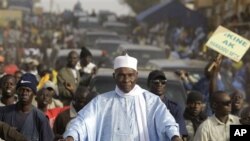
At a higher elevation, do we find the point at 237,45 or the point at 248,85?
the point at 237,45

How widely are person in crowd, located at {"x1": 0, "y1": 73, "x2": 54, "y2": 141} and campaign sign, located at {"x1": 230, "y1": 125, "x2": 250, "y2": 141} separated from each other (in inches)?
65.1

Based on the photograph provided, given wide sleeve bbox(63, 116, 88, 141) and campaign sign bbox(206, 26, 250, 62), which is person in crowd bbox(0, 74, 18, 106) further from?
wide sleeve bbox(63, 116, 88, 141)

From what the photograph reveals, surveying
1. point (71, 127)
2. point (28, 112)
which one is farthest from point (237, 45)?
point (71, 127)

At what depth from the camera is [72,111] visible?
9406mm

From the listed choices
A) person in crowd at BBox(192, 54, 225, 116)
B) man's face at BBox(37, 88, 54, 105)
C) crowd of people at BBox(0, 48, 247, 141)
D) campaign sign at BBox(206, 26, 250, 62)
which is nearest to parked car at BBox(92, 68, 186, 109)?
person in crowd at BBox(192, 54, 225, 116)

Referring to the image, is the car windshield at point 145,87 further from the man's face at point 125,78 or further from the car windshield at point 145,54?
the car windshield at point 145,54

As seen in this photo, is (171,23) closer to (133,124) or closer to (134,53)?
(134,53)

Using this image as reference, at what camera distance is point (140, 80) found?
11.3 m

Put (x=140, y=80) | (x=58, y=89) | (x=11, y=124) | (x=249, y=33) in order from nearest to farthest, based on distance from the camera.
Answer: (x=11, y=124)
(x=140, y=80)
(x=58, y=89)
(x=249, y=33)

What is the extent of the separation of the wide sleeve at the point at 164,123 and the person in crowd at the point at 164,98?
1.57 meters

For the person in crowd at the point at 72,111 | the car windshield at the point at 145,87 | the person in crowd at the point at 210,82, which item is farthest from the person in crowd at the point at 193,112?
the car windshield at the point at 145,87

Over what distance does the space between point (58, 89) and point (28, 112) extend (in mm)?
4275

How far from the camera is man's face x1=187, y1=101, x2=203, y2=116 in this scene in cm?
966

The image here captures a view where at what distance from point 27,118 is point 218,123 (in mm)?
1767
